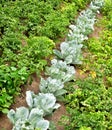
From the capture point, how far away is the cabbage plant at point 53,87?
5.82m

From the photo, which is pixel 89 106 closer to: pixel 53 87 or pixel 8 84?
pixel 53 87

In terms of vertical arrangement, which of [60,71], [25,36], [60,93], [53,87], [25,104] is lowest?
[25,104]

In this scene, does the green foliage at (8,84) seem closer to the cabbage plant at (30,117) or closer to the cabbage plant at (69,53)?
the cabbage plant at (30,117)

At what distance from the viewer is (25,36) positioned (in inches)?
299

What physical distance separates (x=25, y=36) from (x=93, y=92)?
229 cm

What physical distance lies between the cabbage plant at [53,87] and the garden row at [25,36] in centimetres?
34

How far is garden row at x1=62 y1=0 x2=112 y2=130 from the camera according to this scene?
17.8 feet

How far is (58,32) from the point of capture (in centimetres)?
819

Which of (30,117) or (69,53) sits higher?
(69,53)

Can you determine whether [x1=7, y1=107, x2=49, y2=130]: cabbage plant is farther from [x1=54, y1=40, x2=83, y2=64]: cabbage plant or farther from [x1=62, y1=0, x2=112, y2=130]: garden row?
[x1=54, y1=40, x2=83, y2=64]: cabbage plant

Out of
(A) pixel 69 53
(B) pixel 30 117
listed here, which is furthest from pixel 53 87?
(A) pixel 69 53

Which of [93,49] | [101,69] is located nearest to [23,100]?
[101,69]

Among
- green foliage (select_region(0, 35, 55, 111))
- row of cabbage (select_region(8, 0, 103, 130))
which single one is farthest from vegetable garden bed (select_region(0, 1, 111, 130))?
A: green foliage (select_region(0, 35, 55, 111))

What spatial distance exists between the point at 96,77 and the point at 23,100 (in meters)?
1.85
